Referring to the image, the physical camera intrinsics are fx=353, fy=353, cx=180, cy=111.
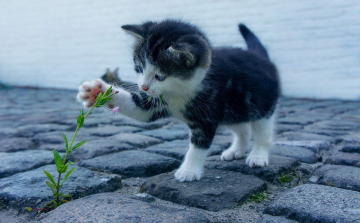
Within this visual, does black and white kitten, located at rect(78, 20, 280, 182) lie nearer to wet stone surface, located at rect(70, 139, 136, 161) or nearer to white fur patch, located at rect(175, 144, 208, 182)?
white fur patch, located at rect(175, 144, 208, 182)

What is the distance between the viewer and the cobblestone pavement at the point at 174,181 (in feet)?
4.52

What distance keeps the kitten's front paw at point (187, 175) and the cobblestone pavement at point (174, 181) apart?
0.15 ft

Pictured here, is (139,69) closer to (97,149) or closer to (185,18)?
(97,149)

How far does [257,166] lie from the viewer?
2.07 m

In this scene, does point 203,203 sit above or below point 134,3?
below

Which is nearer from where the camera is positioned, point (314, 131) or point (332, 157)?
point (332, 157)

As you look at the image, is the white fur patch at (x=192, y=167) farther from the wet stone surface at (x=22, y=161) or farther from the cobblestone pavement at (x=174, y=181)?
the wet stone surface at (x=22, y=161)

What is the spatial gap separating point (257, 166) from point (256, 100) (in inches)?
16.4

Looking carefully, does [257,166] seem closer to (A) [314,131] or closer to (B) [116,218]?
(B) [116,218]

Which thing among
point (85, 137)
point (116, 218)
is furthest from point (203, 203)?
point (85, 137)

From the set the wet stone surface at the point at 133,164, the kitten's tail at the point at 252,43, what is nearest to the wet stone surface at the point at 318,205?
the wet stone surface at the point at 133,164

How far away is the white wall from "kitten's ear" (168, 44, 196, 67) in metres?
2.09

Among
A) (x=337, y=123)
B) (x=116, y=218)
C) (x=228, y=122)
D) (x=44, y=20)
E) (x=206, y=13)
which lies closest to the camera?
(x=116, y=218)

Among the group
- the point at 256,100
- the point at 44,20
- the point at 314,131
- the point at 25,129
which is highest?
the point at 44,20
